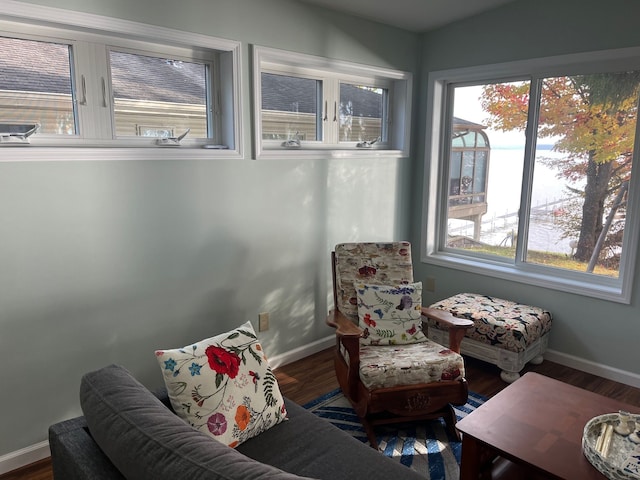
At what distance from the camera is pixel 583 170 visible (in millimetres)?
3240

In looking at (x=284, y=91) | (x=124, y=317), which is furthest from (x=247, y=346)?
(x=284, y=91)

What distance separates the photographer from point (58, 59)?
7.46 feet

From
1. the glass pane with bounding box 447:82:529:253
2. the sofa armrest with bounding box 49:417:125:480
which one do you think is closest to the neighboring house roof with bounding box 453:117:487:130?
the glass pane with bounding box 447:82:529:253

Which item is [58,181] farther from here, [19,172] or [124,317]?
[124,317]

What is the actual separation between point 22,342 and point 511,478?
7.17 ft

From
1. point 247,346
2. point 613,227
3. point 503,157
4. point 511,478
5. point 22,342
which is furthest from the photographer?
point 503,157

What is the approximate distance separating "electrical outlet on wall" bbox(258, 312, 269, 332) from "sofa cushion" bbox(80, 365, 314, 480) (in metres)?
1.66

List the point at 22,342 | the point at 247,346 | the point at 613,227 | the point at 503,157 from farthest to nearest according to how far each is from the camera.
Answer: the point at 503,157 < the point at 613,227 < the point at 22,342 < the point at 247,346

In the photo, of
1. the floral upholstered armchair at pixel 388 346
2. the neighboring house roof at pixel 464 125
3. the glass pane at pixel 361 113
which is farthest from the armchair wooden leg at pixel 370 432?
the neighboring house roof at pixel 464 125

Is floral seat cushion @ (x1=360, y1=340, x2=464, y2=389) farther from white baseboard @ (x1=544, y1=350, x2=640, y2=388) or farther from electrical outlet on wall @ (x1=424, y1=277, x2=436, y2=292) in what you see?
electrical outlet on wall @ (x1=424, y1=277, x2=436, y2=292)

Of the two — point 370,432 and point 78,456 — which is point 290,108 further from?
point 78,456

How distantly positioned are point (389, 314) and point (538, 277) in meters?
1.29

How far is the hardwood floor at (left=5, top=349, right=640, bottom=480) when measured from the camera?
2.96 meters

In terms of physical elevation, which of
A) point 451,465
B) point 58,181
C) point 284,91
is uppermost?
point 284,91
